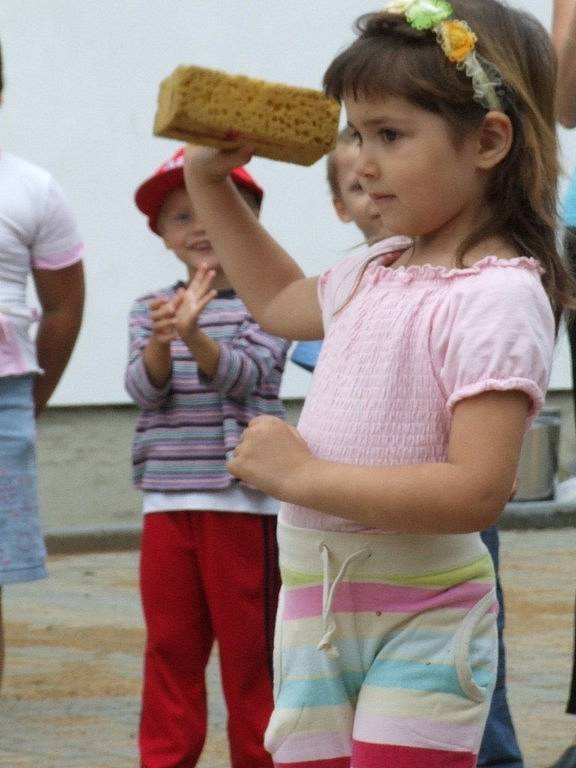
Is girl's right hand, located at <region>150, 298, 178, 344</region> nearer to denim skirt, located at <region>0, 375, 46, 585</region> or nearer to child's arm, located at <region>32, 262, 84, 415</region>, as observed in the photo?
denim skirt, located at <region>0, 375, 46, 585</region>

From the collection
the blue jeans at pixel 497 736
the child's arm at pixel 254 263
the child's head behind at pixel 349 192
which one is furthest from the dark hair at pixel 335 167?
the child's arm at pixel 254 263

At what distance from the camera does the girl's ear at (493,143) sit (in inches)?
99.7

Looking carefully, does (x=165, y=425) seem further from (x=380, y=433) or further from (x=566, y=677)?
(x=566, y=677)

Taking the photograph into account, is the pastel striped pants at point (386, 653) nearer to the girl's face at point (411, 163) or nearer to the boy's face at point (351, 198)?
the girl's face at point (411, 163)

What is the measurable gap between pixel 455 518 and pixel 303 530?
32 centimetres

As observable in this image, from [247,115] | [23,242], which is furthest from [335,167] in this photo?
[247,115]

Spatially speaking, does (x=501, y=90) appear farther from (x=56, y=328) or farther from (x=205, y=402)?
(x=56, y=328)

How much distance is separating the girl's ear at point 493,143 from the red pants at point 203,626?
177 centimetres

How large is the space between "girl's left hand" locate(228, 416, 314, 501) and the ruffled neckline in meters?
0.29

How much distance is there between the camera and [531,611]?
7.04m

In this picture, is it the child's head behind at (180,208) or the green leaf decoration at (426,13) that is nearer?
the green leaf decoration at (426,13)

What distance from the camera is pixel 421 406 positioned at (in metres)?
2.50

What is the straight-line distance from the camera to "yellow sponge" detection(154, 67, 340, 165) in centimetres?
262

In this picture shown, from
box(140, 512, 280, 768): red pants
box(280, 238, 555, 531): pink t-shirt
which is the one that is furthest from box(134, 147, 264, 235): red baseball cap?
box(280, 238, 555, 531): pink t-shirt
